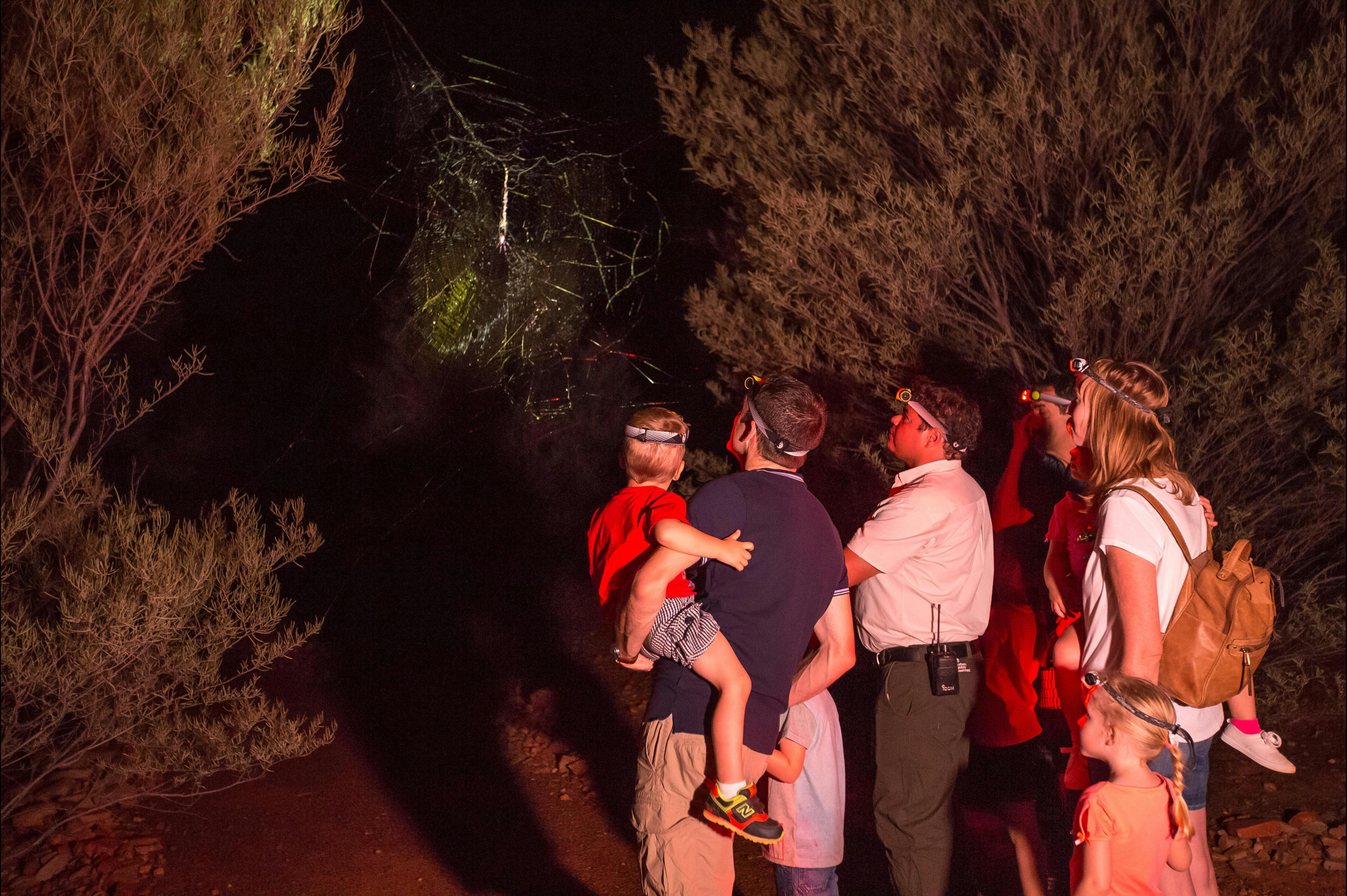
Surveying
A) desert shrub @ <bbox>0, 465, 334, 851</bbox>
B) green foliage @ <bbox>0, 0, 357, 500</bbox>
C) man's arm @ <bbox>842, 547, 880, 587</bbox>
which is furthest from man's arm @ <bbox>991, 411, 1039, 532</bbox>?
green foliage @ <bbox>0, 0, 357, 500</bbox>

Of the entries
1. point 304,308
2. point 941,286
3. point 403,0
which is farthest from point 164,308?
point 941,286

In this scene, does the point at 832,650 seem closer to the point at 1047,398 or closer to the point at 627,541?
the point at 627,541

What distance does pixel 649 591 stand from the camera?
2588 mm

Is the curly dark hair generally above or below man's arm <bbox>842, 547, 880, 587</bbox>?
above

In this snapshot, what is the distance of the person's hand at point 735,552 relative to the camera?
8.55ft

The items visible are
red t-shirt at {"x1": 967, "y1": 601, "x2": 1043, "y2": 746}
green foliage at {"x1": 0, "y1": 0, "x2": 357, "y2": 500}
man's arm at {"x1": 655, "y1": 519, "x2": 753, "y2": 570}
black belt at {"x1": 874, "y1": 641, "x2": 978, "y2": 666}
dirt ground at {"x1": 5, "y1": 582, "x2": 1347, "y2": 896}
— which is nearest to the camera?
man's arm at {"x1": 655, "y1": 519, "x2": 753, "y2": 570}

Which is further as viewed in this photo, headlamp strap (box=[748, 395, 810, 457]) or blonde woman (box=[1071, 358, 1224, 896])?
headlamp strap (box=[748, 395, 810, 457])

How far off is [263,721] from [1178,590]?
5.76m

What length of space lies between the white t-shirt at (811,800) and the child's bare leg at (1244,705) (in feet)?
4.29

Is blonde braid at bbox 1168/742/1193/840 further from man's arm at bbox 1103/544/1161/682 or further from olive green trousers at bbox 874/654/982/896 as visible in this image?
olive green trousers at bbox 874/654/982/896

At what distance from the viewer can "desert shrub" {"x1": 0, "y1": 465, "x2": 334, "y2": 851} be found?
14.5ft

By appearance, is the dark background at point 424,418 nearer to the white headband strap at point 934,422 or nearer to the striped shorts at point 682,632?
the white headband strap at point 934,422

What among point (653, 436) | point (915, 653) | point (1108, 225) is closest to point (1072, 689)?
point (915, 653)

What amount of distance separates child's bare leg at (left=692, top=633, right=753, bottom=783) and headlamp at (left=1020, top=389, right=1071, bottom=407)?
1.71m
